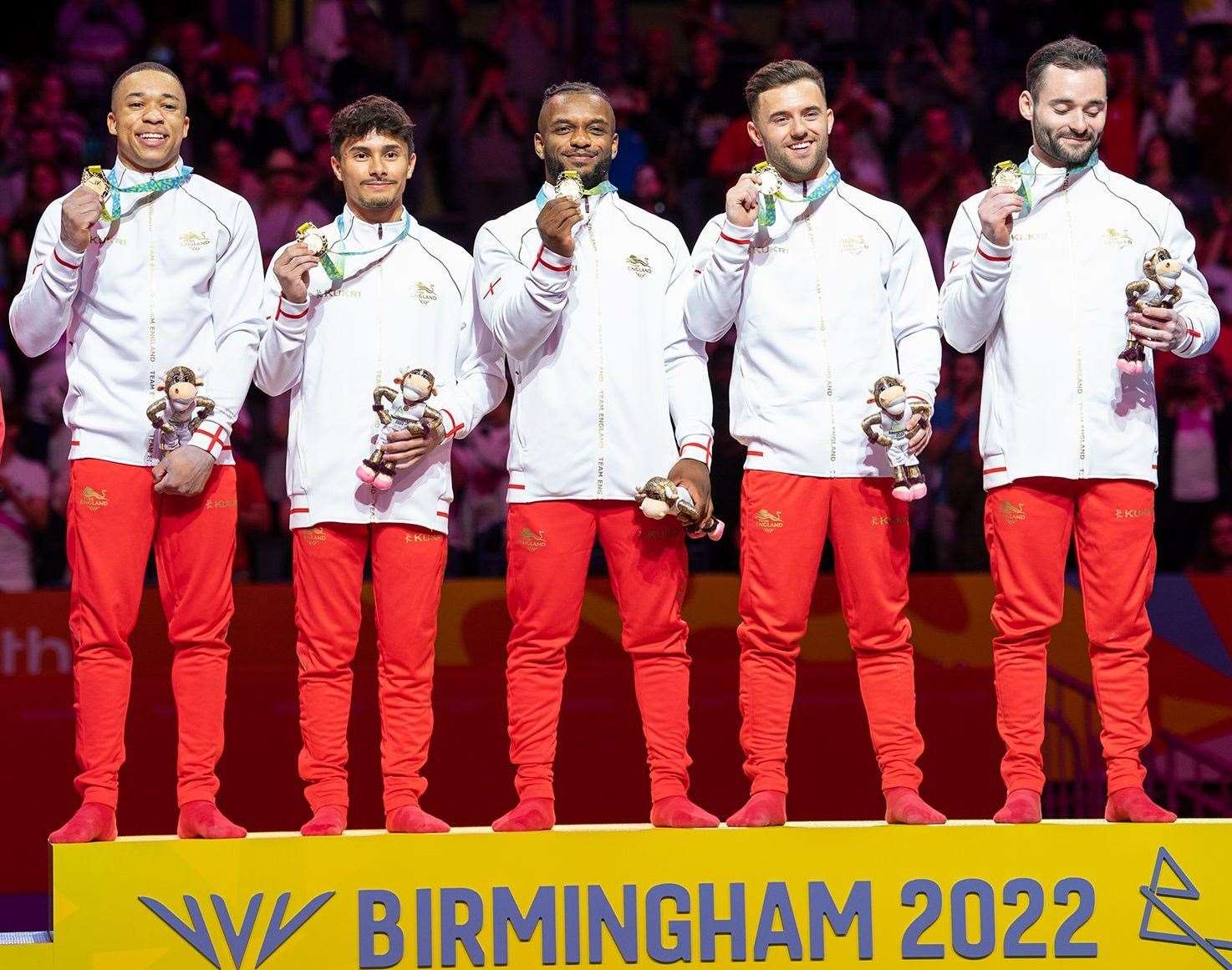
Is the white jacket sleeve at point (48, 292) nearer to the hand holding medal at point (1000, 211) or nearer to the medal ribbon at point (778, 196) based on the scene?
the medal ribbon at point (778, 196)

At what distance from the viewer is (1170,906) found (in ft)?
16.3

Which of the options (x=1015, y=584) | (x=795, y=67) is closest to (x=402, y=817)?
(x=1015, y=584)

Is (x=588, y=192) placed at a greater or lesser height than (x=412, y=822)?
greater

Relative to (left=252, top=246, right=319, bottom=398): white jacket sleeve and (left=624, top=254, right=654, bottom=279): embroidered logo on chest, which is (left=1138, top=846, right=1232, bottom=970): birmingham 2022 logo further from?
(left=252, top=246, right=319, bottom=398): white jacket sleeve

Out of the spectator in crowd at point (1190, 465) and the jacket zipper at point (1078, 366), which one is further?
the spectator in crowd at point (1190, 465)

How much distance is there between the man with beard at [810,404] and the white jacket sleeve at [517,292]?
0.44 m

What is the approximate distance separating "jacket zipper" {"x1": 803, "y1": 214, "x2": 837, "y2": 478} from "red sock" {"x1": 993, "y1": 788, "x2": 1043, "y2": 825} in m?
1.03

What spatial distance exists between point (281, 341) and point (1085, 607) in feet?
7.83

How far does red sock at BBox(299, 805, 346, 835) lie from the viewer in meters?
4.98

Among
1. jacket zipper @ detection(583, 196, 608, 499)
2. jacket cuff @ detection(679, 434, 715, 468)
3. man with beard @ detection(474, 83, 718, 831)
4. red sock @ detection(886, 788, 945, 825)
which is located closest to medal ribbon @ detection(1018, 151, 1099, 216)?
man with beard @ detection(474, 83, 718, 831)

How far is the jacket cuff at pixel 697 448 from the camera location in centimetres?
521

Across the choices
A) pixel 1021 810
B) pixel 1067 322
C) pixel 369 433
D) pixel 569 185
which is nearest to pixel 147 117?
pixel 369 433

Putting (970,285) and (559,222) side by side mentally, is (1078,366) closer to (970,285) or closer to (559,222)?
(970,285)

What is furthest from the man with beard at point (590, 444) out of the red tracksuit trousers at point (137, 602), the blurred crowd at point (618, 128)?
the blurred crowd at point (618, 128)
